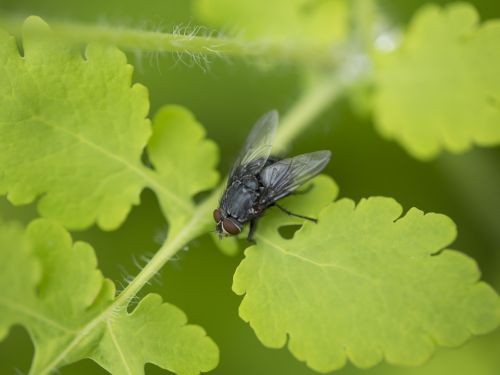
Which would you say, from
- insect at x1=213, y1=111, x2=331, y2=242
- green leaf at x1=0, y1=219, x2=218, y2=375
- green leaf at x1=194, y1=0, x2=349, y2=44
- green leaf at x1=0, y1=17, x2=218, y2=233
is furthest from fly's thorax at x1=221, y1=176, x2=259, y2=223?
green leaf at x1=194, y1=0, x2=349, y2=44

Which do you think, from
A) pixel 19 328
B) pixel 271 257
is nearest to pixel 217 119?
pixel 19 328

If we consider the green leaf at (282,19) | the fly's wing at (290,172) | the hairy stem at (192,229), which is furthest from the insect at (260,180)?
the green leaf at (282,19)

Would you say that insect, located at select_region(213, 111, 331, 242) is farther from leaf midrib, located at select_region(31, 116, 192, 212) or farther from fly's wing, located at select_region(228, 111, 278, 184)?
leaf midrib, located at select_region(31, 116, 192, 212)

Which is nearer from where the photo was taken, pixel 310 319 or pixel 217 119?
pixel 310 319

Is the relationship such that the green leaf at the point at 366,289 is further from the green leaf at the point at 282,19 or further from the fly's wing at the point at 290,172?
the green leaf at the point at 282,19

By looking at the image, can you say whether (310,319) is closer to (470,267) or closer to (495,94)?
(470,267)

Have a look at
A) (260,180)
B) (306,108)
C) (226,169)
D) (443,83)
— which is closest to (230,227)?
(260,180)
